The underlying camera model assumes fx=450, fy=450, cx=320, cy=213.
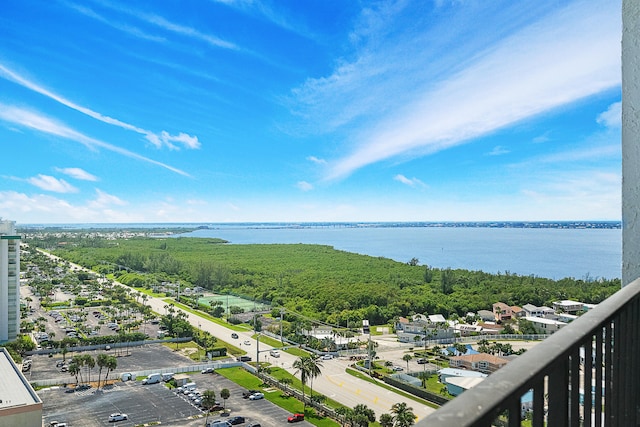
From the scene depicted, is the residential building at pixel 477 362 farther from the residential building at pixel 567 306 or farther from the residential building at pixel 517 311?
the residential building at pixel 517 311

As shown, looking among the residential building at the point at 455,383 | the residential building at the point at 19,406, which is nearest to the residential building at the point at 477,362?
the residential building at the point at 455,383

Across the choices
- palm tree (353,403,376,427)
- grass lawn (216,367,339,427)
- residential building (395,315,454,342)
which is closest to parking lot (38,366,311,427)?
grass lawn (216,367,339,427)

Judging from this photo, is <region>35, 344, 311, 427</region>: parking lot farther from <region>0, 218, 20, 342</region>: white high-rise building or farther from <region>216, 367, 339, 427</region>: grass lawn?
<region>0, 218, 20, 342</region>: white high-rise building

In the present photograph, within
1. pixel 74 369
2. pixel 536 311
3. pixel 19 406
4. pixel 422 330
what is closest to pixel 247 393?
pixel 74 369

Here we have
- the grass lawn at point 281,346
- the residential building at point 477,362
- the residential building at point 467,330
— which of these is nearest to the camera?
the residential building at point 477,362

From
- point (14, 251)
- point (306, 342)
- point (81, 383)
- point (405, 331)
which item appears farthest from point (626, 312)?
point (14, 251)

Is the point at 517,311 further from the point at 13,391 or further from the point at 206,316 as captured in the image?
the point at 13,391
